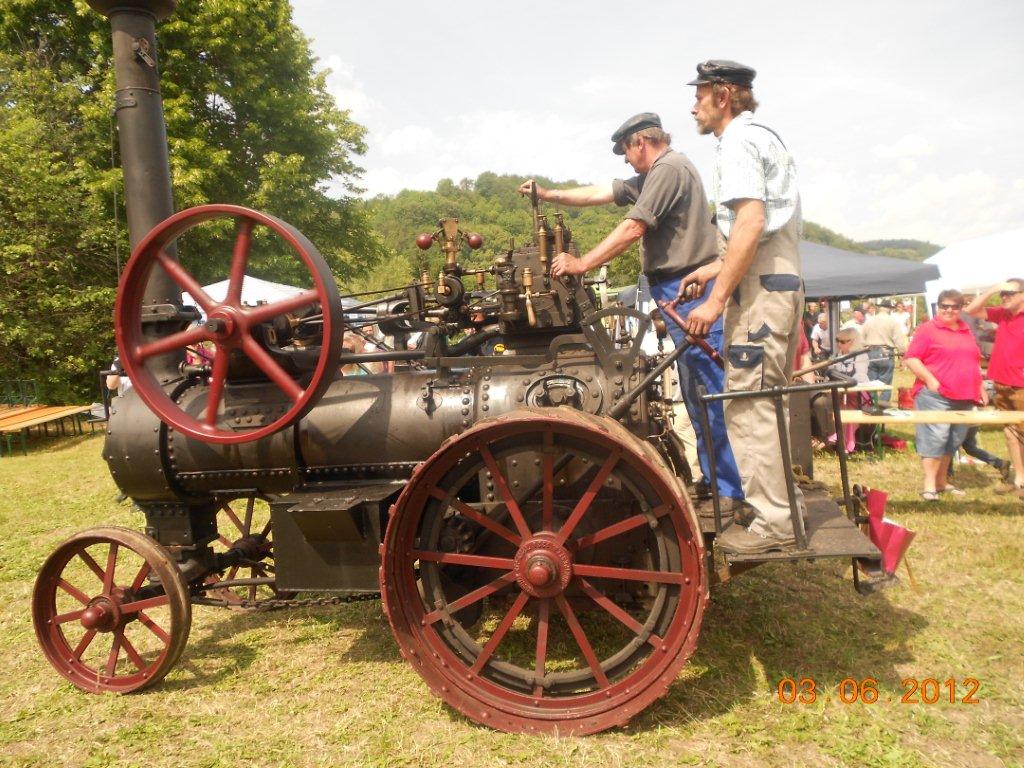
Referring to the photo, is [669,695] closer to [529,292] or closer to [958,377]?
[529,292]

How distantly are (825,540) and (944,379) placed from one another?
13.6ft

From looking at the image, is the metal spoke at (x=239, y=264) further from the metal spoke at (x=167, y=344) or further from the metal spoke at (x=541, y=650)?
the metal spoke at (x=541, y=650)

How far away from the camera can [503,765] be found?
2.61 meters

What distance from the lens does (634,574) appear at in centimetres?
276

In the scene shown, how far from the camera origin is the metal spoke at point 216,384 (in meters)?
3.04

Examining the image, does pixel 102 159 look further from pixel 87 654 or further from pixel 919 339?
pixel 919 339

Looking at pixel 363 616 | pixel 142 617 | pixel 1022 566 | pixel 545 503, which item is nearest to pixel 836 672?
pixel 545 503

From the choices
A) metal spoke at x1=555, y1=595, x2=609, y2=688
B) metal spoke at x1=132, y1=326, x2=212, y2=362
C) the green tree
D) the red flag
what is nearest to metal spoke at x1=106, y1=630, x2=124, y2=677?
metal spoke at x1=132, y1=326, x2=212, y2=362

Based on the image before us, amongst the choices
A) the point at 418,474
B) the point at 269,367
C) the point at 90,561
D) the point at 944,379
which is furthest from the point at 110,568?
the point at 944,379

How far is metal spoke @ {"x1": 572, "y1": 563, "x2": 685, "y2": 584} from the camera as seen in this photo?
271 cm

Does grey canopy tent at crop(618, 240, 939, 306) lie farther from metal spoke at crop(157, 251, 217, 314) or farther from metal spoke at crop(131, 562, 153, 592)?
metal spoke at crop(131, 562, 153, 592)

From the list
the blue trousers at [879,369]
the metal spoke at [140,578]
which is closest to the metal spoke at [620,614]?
the metal spoke at [140,578]

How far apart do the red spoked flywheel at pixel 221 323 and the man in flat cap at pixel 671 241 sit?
1.31 m

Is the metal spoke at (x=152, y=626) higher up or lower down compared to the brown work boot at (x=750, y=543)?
lower down
